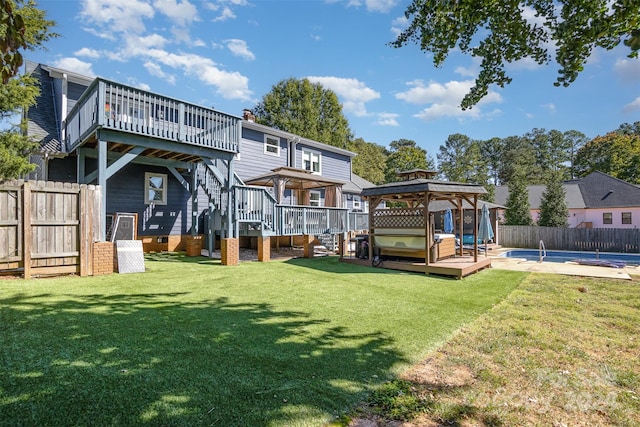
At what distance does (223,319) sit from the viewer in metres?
4.60

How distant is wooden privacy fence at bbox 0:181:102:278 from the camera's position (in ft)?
20.3

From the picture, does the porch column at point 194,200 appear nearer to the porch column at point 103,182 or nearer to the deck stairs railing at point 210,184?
the deck stairs railing at point 210,184

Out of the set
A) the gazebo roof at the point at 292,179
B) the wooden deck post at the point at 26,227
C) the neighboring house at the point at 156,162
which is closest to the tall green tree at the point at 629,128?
the gazebo roof at the point at 292,179

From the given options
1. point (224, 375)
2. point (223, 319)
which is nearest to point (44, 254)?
point (223, 319)

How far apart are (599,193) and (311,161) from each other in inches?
1187

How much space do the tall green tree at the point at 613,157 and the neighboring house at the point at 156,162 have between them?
42.4m

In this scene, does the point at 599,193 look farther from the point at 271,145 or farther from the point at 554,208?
the point at 271,145

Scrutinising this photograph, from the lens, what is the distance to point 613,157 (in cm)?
3931

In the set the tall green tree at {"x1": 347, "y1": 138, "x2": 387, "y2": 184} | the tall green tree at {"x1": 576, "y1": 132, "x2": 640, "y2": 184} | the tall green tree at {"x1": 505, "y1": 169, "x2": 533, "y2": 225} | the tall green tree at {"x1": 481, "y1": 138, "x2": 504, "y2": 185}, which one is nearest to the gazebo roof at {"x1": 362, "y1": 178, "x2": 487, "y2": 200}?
the tall green tree at {"x1": 505, "y1": 169, "x2": 533, "y2": 225}

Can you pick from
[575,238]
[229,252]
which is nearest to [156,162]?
[229,252]

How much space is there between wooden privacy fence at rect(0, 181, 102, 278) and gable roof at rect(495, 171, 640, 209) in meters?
32.6

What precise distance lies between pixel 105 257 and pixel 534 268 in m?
13.4

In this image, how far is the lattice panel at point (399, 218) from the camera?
10125 millimetres

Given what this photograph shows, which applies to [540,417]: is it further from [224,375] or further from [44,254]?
[44,254]
